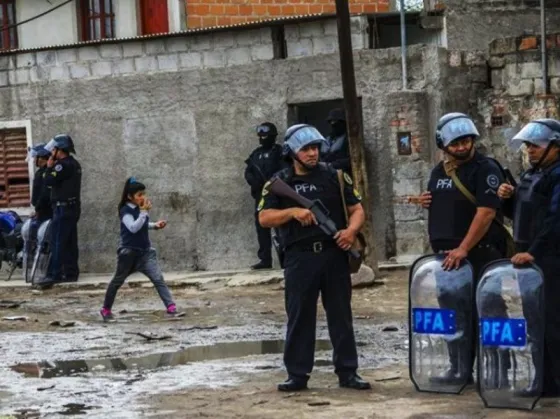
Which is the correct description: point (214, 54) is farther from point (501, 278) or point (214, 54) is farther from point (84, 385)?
point (501, 278)

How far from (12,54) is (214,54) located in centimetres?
333

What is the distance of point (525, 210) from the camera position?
8945 mm

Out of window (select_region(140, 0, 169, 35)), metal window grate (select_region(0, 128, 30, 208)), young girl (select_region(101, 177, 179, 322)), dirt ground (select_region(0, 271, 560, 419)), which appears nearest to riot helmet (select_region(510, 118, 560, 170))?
dirt ground (select_region(0, 271, 560, 419))

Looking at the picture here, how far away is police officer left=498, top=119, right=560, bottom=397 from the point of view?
343 inches

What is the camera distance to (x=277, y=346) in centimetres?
1218

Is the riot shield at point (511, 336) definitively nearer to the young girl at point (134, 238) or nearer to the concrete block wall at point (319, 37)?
the young girl at point (134, 238)

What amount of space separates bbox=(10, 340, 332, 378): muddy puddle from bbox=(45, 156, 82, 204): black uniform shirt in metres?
6.97

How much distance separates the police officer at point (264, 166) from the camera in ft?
60.6

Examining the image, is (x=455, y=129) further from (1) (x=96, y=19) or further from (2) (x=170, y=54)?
(1) (x=96, y=19)

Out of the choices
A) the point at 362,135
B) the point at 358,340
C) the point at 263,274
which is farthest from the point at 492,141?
the point at 358,340

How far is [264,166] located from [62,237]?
285 cm

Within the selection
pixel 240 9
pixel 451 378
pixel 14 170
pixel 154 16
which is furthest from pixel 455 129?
pixel 154 16

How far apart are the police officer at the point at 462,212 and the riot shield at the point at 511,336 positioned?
1.39ft

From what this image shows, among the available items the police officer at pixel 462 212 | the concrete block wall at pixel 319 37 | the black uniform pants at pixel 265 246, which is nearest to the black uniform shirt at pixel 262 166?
the black uniform pants at pixel 265 246
